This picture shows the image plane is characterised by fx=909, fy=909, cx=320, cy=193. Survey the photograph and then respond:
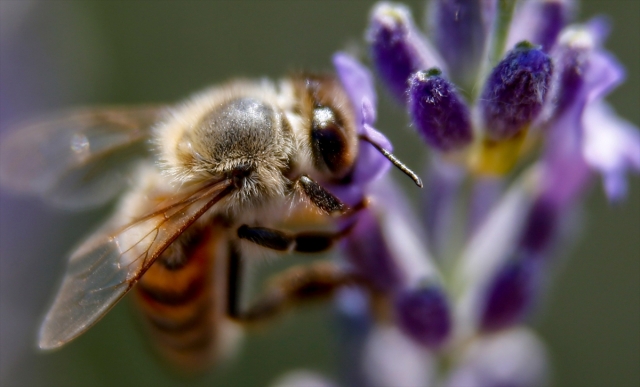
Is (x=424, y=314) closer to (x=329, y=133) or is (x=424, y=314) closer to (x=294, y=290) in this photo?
(x=294, y=290)

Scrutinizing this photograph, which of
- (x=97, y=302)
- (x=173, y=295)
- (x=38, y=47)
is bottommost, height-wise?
(x=97, y=302)

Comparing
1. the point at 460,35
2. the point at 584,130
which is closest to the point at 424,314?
the point at 584,130

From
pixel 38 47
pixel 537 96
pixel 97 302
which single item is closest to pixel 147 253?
pixel 97 302

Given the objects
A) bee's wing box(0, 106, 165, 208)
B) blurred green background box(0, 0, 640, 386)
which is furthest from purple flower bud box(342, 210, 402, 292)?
blurred green background box(0, 0, 640, 386)

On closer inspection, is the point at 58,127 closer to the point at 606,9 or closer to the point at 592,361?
→ the point at 592,361

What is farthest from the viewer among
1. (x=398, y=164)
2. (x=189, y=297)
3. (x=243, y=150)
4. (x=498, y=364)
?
(x=498, y=364)

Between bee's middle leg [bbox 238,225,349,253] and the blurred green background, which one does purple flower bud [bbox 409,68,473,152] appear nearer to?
bee's middle leg [bbox 238,225,349,253]
